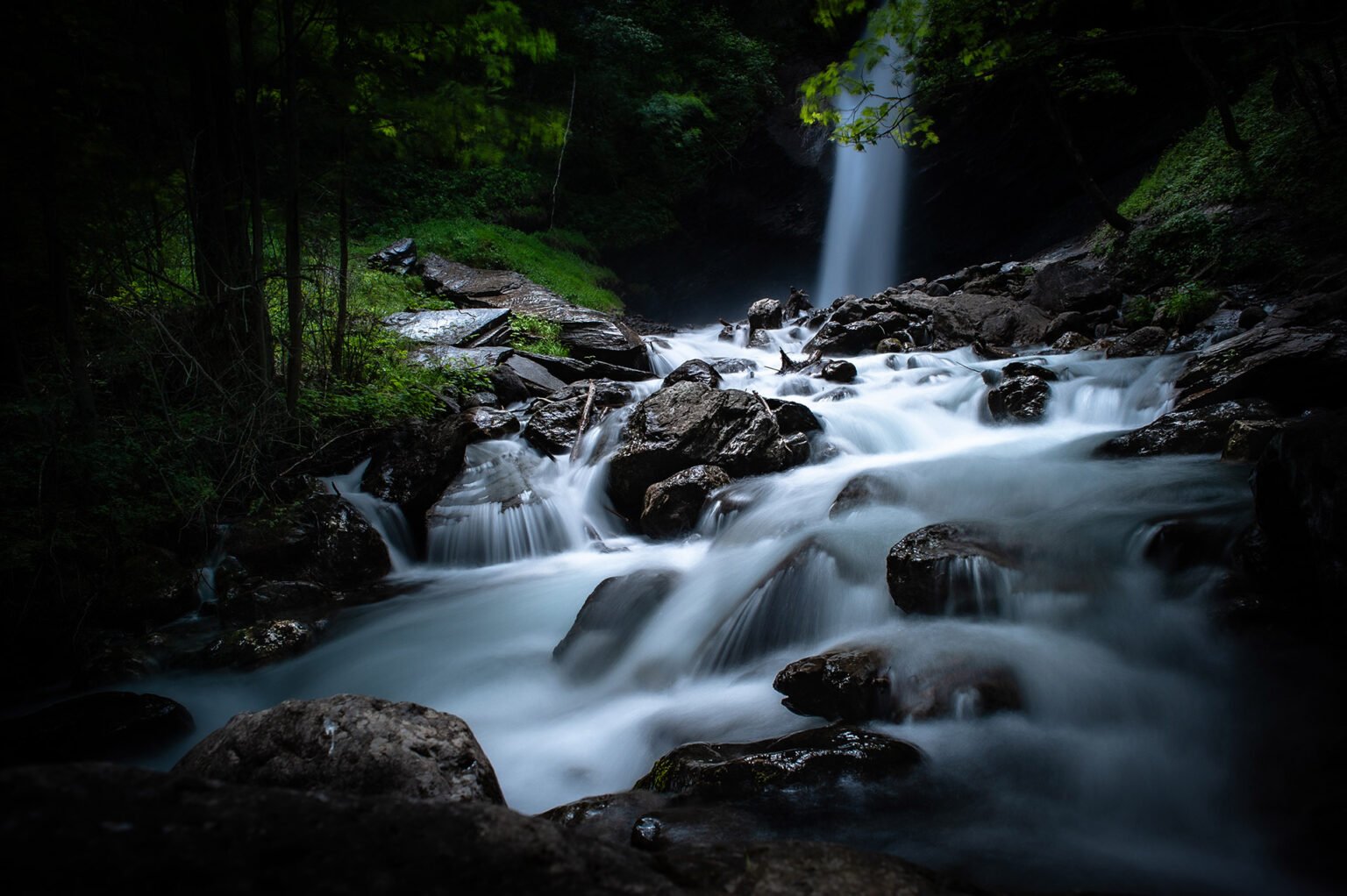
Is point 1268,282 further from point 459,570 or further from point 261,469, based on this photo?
point 261,469

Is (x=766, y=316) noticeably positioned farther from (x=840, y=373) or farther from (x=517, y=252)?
(x=517, y=252)

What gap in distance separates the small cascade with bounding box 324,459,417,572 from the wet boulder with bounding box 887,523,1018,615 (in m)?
4.92

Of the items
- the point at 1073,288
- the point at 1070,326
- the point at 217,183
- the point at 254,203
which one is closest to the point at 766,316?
the point at 1073,288

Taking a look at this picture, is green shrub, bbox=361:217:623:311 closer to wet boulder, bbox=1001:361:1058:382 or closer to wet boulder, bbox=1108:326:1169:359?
wet boulder, bbox=1001:361:1058:382

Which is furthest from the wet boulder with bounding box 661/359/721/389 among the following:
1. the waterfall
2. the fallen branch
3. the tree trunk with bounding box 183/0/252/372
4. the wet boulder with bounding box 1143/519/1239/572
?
the waterfall

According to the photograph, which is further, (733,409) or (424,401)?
(424,401)

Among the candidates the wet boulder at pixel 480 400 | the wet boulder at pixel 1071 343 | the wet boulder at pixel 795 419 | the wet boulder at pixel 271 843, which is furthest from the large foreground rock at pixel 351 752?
the wet boulder at pixel 1071 343

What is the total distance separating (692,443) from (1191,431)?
462 centimetres

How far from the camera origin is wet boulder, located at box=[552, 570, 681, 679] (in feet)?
14.5

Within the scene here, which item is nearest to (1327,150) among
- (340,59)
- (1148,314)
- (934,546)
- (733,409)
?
(1148,314)

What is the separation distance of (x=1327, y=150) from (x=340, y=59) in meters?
14.6

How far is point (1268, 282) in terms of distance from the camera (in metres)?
8.68

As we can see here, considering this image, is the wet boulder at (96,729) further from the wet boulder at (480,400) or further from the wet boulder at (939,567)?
the wet boulder at (480,400)

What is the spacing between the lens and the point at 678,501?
21.0 ft
